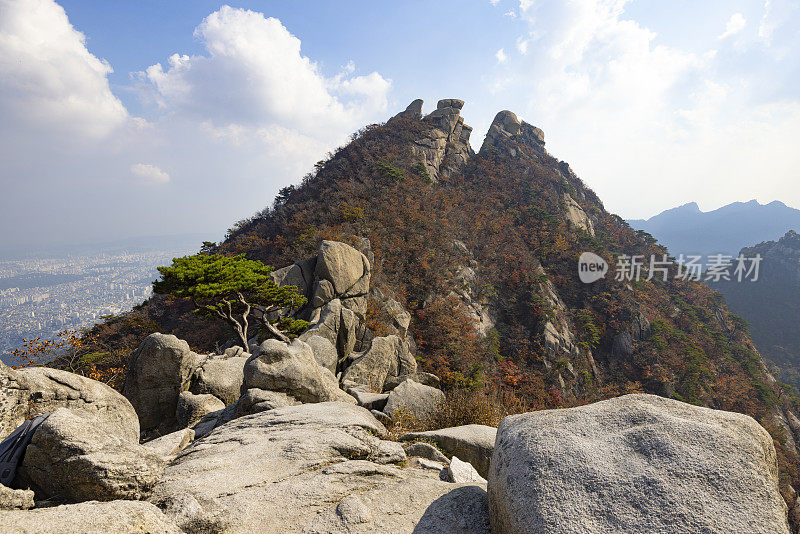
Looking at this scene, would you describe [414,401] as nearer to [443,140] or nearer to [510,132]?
[443,140]

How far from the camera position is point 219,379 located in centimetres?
995

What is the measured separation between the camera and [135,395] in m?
9.09

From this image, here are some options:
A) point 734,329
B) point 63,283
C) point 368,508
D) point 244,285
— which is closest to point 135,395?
point 244,285

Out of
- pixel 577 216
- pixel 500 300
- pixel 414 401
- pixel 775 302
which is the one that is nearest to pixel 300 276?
pixel 414 401

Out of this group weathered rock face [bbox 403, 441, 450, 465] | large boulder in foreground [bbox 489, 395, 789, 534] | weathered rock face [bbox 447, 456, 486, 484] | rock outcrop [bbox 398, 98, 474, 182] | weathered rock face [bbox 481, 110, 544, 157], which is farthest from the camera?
weathered rock face [bbox 481, 110, 544, 157]

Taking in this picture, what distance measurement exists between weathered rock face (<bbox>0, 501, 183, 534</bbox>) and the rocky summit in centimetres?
2

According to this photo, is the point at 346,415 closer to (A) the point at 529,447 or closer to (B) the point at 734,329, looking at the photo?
(A) the point at 529,447

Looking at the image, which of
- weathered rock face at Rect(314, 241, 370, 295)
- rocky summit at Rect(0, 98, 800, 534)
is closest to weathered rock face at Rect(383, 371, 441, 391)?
rocky summit at Rect(0, 98, 800, 534)

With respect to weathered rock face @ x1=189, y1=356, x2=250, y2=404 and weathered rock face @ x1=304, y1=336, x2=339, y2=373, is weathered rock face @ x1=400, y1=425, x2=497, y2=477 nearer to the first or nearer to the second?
weathered rock face @ x1=189, y1=356, x2=250, y2=404

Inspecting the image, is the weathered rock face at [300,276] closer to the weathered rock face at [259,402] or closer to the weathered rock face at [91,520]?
the weathered rock face at [259,402]

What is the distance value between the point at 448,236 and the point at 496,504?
97.0ft

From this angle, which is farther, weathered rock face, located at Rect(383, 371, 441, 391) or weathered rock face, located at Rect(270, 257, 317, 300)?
weathered rock face, located at Rect(270, 257, 317, 300)

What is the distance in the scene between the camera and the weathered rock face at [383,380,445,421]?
31.7ft

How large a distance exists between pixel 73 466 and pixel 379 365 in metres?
11.7
